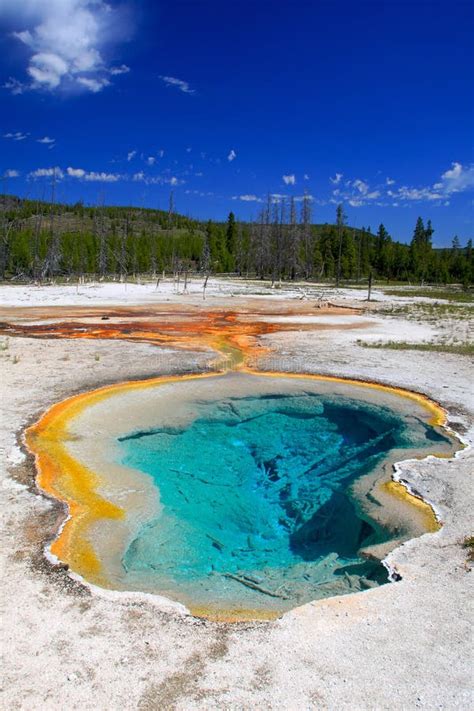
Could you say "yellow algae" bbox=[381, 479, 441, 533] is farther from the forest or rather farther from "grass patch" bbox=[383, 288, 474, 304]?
the forest

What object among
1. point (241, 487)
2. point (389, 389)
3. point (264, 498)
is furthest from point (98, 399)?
point (389, 389)

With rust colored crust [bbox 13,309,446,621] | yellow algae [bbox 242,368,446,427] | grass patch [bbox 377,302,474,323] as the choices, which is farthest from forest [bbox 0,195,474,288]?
yellow algae [bbox 242,368,446,427]

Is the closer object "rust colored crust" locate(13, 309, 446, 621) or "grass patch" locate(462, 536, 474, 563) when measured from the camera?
"grass patch" locate(462, 536, 474, 563)

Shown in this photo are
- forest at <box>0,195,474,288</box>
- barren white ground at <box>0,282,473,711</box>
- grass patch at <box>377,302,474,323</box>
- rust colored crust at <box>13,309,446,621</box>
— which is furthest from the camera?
forest at <box>0,195,474,288</box>

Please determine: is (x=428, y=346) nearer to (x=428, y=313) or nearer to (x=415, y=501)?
(x=415, y=501)

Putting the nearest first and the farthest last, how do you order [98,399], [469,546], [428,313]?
1. [469,546]
2. [98,399]
3. [428,313]

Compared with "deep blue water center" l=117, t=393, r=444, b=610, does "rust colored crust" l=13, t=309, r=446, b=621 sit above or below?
above
